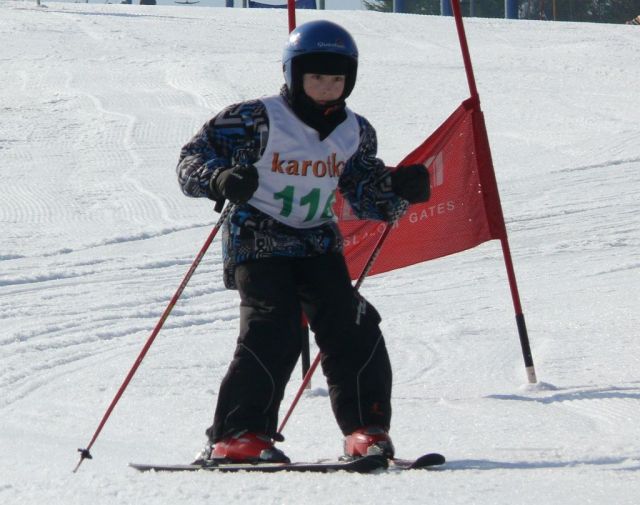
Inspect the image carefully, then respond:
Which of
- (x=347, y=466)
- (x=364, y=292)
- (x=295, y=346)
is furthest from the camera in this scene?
(x=364, y=292)

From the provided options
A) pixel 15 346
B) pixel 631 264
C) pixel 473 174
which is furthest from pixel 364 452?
pixel 631 264

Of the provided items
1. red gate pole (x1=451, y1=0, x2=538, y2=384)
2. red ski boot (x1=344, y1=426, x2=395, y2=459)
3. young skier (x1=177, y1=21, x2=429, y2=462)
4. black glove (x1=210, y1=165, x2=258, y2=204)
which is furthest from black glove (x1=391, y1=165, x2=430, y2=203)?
red gate pole (x1=451, y1=0, x2=538, y2=384)

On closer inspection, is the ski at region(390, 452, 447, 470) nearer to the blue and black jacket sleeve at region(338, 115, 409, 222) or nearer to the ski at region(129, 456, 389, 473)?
the ski at region(129, 456, 389, 473)

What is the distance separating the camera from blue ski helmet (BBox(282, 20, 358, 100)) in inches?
147

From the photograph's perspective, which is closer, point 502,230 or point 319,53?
point 319,53

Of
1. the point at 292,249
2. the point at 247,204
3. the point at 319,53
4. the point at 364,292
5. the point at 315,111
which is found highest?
the point at 319,53

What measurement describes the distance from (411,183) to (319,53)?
1.69 ft

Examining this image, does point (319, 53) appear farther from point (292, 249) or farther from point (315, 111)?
point (292, 249)

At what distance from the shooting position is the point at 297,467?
3.32 metres

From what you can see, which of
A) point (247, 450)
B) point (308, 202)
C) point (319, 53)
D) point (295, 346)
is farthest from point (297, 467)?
point (319, 53)

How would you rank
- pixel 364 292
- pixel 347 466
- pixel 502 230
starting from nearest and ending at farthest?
pixel 347 466 < pixel 502 230 < pixel 364 292

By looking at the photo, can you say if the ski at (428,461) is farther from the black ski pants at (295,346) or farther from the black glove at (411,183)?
the black glove at (411,183)

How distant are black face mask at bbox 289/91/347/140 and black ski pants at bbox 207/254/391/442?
403mm

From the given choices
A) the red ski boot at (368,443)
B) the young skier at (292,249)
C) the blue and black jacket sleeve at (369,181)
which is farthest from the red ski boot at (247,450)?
the blue and black jacket sleeve at (369,181)
